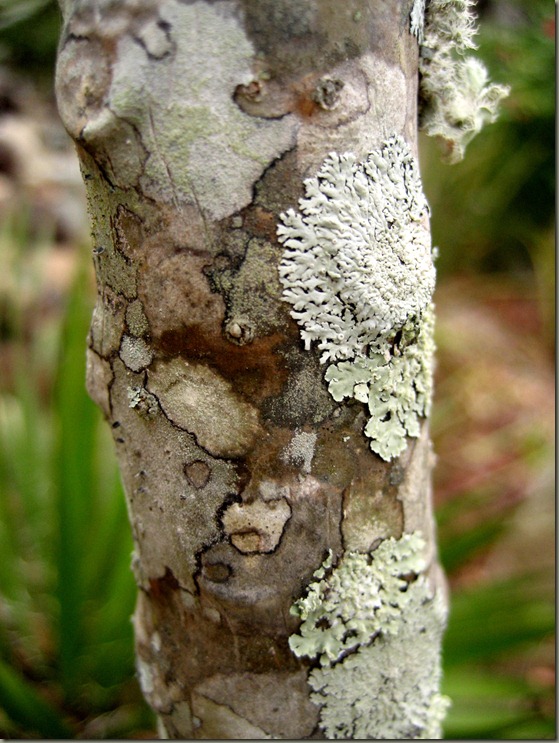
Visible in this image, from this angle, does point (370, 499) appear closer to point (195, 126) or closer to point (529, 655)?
point (195, 126)

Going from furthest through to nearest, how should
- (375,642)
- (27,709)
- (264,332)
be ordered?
(27,709) < (375,642) < (264,332)

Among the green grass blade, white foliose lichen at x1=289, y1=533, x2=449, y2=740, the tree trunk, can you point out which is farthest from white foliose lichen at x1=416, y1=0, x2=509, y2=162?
the green grass blade

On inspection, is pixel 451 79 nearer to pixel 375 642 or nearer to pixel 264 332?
pixel 264 332

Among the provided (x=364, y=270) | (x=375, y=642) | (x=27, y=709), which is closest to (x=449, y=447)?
(x=27, y=709)

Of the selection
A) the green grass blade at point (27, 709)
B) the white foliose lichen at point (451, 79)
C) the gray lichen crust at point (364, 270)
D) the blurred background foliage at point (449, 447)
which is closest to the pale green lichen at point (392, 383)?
the gray lichen crust at point (364, 270)

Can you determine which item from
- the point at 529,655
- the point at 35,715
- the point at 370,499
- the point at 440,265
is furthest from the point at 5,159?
the point at 370,499

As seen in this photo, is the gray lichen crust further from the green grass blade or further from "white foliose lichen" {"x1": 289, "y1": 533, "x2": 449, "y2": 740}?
the green grass blade

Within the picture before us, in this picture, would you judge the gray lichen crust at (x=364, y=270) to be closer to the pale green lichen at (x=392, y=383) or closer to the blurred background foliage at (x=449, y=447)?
the pale green lichen at (x=392, y=383)
